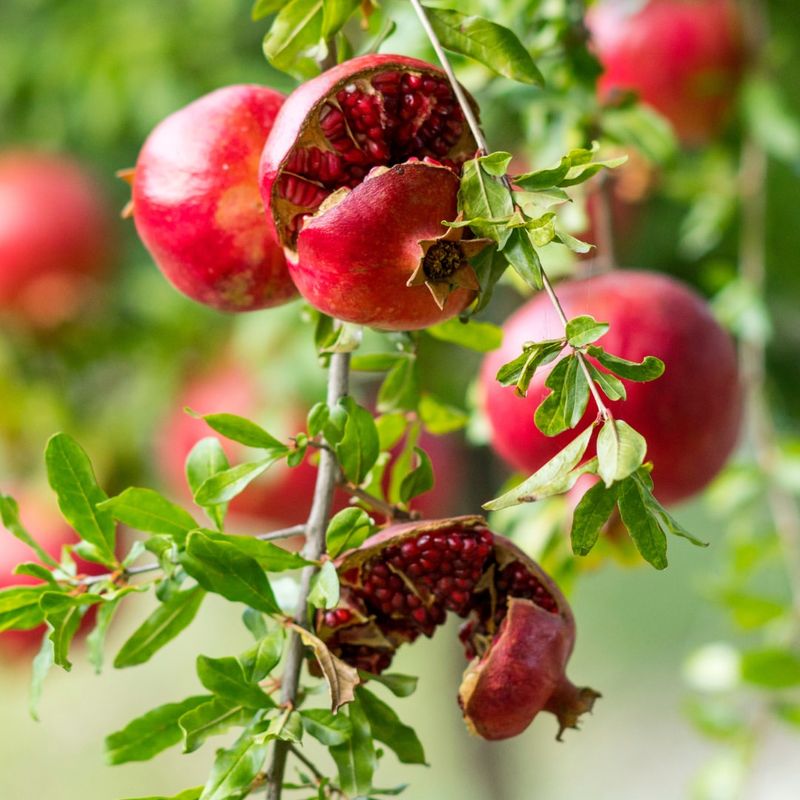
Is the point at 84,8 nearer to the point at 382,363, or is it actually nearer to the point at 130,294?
the point at 130,294

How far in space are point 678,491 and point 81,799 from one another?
2.07 metres

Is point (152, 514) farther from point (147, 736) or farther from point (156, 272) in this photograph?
point (156, 272)

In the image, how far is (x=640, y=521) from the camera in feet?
1.41

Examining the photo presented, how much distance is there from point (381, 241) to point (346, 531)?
120 millimetres

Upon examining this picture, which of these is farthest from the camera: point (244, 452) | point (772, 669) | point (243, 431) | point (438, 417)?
point (244, 452)

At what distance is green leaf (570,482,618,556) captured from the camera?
436 mm

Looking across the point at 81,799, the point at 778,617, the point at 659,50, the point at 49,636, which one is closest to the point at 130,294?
the point at 659,50

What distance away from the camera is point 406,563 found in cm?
50

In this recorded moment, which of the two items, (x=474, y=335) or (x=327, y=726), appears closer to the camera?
(x=327, y=726)

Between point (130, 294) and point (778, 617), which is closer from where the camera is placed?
point (778, 617)

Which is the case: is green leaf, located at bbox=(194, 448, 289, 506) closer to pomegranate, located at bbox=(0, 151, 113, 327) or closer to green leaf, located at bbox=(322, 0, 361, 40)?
green leaf, located at bbox=(322, 0, 361, 40)

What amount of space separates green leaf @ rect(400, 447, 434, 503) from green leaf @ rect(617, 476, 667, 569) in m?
0.13

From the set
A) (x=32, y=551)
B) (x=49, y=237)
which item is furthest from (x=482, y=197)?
(x=49, y=237)

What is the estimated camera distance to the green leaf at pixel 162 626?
536 millimetres
